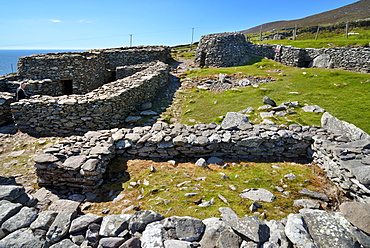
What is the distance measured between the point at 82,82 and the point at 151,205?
18.1 meters

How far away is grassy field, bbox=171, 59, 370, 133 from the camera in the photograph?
10531 millimetres

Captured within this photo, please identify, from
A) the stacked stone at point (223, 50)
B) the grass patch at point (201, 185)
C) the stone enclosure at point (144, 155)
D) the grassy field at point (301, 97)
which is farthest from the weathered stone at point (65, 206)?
the stacked stone at point (223, 50)

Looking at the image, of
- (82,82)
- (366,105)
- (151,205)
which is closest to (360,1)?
(366,105)

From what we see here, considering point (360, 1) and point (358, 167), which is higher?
point (360, 1)

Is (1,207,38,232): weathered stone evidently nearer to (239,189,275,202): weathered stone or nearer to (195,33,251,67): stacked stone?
(239,189,275,202): weathered stone

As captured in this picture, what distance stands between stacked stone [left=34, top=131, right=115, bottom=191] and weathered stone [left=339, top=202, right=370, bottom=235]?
6585mm

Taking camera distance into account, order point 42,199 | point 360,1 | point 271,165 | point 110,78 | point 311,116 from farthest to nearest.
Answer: point 360,1 → point 110,78 → point 311,116 → point 271,165 → point 42,199

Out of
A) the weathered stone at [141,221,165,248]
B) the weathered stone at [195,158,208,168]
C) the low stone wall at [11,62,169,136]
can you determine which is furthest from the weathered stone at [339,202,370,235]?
the low stone wall at [11,62,169,136]

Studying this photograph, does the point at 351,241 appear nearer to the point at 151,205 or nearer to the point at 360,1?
the point at 151,205

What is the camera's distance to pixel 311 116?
10430mm

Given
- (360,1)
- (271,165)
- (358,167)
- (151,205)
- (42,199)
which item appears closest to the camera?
(151,205)

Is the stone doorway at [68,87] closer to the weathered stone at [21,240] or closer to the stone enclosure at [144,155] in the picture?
the stone enclosure at [144,155]

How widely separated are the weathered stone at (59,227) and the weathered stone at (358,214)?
5.26 meters

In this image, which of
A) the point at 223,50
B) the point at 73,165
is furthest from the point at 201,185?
the point at 223,50
